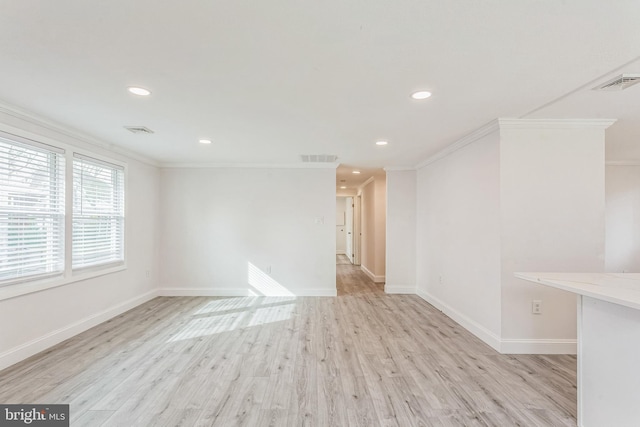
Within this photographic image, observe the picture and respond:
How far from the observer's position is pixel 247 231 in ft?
16.3

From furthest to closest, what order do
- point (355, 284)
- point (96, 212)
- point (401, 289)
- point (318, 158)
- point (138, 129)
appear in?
point (355, 284) < point (401, 289) < point (318, 158) < point (96, 212) < point (138, 129)

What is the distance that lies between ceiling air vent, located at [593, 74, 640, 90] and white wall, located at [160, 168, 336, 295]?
3.46 metres

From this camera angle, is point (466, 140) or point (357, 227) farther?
point (357, 227)

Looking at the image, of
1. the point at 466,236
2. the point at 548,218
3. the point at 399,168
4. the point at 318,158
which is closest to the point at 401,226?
the point at 399,168

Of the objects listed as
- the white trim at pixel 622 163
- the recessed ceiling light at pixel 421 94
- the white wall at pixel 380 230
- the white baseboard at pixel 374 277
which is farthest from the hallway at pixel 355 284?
the white trim at pixel 622 163

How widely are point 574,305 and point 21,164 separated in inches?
218

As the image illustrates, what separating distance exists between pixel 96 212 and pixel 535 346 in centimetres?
521

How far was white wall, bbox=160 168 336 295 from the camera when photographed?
4.93 metres

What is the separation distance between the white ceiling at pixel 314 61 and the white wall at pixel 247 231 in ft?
6.32

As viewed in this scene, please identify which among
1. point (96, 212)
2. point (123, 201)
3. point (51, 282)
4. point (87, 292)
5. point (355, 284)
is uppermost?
point (123, 201)

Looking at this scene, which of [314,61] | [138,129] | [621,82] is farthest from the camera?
[138,129]

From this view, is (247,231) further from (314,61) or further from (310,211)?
(314,61)

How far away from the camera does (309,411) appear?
1927 millimetres

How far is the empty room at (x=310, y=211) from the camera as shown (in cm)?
153
